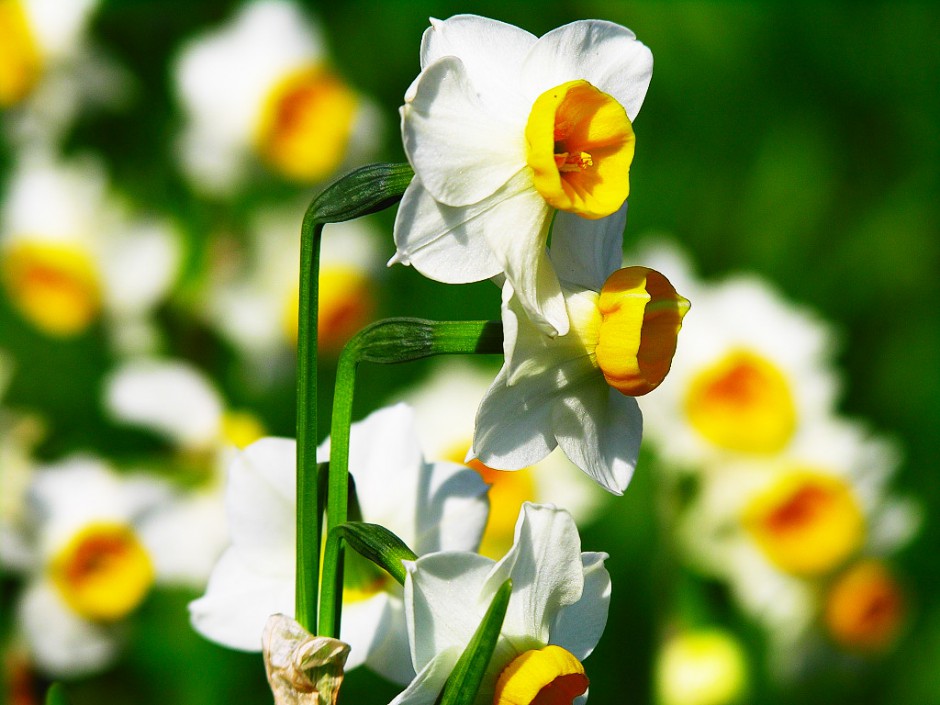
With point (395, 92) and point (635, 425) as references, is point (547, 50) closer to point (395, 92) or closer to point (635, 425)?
point (635, 425)

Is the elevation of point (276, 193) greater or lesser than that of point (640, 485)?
greater

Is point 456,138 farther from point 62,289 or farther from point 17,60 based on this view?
point 17,60

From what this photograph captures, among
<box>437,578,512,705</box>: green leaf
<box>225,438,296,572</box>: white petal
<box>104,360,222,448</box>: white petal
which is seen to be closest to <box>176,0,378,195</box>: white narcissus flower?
<box>104,360,222,448</box>: white petal

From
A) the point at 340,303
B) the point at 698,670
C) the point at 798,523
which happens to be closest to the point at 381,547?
the point at 698,670

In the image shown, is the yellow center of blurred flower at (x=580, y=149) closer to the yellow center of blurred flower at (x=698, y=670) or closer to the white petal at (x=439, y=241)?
the white petal at (x=439, y=241)

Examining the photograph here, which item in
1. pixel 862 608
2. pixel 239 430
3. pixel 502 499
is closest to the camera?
pixel 239 430

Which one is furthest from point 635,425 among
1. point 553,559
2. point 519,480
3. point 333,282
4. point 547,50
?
point 333,282
